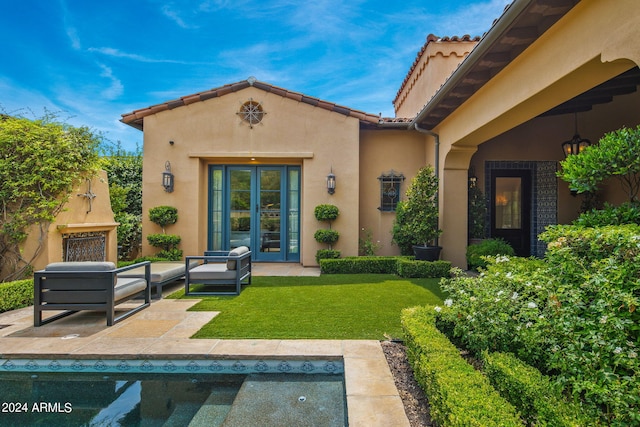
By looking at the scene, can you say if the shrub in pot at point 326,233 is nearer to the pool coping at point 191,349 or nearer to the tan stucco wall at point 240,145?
the tan stucco wall at point 240,145

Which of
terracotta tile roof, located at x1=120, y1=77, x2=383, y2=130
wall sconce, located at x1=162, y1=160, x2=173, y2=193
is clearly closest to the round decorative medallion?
terracotta tile roof, located at x1=120, y1=77, x2=383, y2=130

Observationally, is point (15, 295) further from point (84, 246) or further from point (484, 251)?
point (484, 251)

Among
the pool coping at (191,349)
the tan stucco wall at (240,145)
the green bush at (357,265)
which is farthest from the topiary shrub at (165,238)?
the pool coping at (191,349)

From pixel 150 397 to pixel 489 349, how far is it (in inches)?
112

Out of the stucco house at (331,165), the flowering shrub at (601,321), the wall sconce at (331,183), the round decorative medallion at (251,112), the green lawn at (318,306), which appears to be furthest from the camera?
the round decorative medallion at (251,112)

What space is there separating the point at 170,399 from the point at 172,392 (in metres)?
0.10

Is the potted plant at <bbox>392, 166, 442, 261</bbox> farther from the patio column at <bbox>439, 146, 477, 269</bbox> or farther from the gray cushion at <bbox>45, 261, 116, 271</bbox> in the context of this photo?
the gray cushion at <bbox>45, 261, 116, 271</bbox>

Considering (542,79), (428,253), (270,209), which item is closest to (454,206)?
(428,253)

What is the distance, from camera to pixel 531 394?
1.98 m

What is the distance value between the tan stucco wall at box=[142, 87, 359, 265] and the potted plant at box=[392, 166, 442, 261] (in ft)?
6.03

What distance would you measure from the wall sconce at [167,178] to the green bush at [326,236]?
412cm

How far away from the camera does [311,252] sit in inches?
356

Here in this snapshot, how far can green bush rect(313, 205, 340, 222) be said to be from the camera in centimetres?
874

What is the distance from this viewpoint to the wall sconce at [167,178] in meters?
8.91
